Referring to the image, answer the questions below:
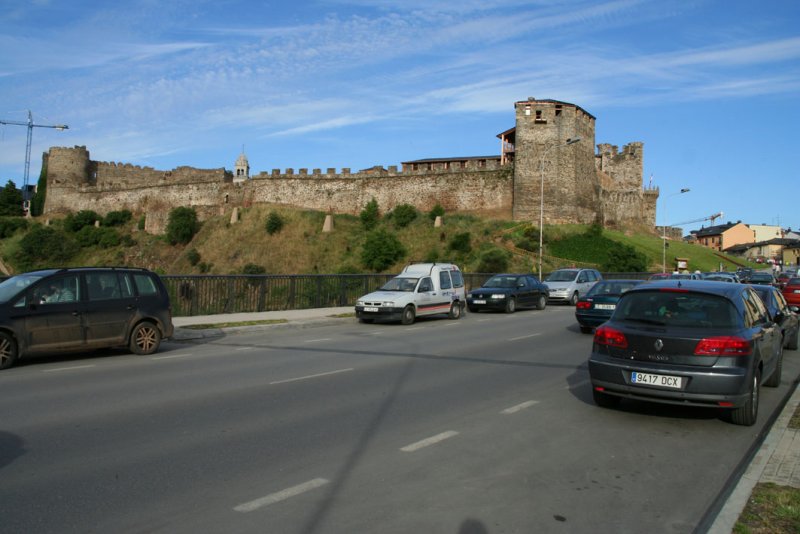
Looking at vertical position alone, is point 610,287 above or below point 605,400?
above

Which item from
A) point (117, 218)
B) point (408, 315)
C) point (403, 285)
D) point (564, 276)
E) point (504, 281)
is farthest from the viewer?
point (117, 218)

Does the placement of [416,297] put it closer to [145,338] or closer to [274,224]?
[145,338]

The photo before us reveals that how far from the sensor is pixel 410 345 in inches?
590

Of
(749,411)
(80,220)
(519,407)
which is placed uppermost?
(80,220)

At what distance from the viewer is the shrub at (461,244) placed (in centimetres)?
5716

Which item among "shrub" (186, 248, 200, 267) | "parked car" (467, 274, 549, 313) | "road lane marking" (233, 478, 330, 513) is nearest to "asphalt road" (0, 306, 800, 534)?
"road lane marking" (233, 478, 330, 513)

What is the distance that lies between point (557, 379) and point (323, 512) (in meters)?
6.55

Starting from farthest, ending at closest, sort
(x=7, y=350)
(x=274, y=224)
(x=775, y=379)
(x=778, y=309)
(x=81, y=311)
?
1. (x=274, y=224)
2. (x=778, y=309)
3. (x=81, y=311)
4. (x=7, y=350)
5. (x=775, y=379)

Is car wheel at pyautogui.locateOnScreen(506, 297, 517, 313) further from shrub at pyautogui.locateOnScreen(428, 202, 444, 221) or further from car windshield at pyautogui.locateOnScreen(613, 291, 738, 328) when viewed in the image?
shrub at pyautogui.locateOnScreen(428, 202, 444, 221)

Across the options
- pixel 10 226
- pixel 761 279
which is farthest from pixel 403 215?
pixel 10 226

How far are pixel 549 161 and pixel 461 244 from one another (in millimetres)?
13667

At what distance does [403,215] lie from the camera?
7000 centimetres

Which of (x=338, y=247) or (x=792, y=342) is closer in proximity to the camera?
(x=792, y=342)

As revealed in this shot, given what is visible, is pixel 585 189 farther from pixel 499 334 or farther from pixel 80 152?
pixel 80 152
